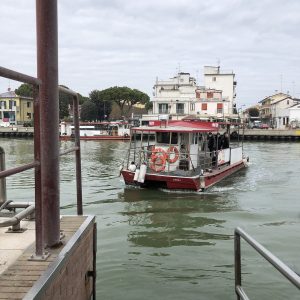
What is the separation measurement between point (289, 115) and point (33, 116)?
→ 254 feet

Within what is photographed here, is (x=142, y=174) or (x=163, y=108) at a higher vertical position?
(x=163, y=108)

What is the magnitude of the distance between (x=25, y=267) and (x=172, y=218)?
9.40m

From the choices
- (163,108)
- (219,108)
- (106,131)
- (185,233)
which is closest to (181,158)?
(185,233)

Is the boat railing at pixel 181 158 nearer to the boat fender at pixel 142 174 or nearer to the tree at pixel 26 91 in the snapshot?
the boat fender at pixel 142 174

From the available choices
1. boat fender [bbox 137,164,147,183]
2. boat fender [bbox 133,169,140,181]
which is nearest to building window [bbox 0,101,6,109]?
boat fender [bbox 137,164,147,183]

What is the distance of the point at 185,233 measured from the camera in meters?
10.6

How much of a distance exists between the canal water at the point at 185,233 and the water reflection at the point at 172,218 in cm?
2

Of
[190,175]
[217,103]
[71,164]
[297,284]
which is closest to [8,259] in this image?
[297,284]

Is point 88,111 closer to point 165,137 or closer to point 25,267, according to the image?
point 165,137

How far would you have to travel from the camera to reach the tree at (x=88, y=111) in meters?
83.4

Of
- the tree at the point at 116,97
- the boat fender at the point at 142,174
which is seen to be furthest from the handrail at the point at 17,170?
the tree at the point at 116,97

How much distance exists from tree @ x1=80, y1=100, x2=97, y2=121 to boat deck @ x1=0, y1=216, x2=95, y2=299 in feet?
263

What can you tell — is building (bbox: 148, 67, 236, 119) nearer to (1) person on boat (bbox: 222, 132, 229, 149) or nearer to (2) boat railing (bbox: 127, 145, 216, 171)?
(1) person on boat (bbox: 222, 132, 229, 149)

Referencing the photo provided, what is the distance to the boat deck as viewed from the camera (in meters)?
2.85
